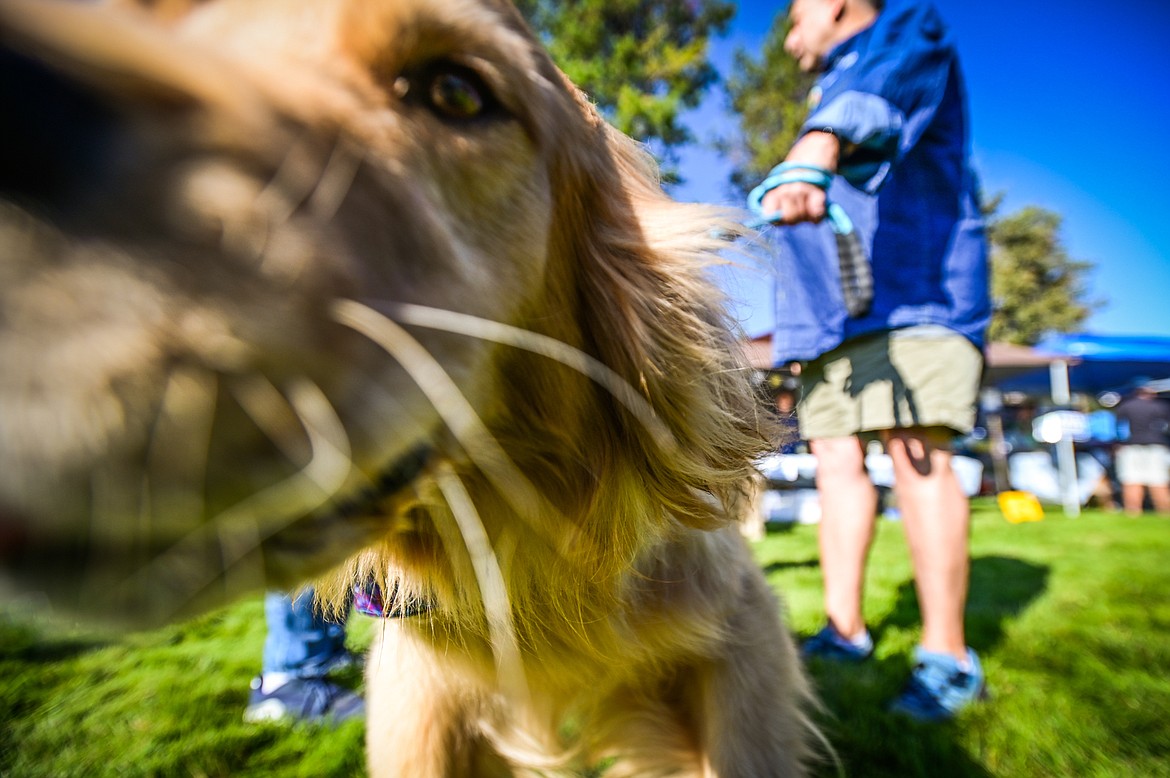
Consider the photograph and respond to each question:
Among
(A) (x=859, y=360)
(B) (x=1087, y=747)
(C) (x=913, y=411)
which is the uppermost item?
(A) (x=859, y=360)

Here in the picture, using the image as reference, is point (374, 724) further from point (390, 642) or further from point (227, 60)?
point (227, 60)

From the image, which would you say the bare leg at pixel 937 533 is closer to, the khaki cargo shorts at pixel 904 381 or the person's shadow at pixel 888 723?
the khaki cargo shorts at pixel 904 381

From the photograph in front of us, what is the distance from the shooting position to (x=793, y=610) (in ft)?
12.1

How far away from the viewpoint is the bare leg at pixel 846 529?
8.48 ft

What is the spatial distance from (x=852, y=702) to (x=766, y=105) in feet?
57.7

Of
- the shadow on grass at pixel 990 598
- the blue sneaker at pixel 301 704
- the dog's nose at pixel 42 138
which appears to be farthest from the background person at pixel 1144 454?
the dog's nose at pixel 42 138

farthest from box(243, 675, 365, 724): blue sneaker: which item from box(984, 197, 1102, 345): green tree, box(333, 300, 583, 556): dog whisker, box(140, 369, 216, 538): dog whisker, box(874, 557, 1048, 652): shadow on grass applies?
box(984, 197, 1102, 345): green tree

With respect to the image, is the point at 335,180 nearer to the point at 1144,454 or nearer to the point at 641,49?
the point at 1144,454

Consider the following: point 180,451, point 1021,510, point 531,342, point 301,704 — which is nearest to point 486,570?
point 531,342

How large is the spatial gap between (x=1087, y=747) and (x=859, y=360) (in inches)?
58.0

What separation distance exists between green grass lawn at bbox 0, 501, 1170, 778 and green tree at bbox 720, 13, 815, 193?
14.9 metres

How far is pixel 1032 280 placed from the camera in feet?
99.1

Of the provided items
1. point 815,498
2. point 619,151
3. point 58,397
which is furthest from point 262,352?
point 815,498

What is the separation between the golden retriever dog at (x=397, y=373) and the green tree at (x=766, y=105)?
16.5 m
